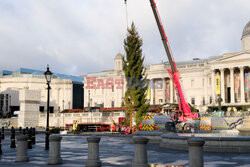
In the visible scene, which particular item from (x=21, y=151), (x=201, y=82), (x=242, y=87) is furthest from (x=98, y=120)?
(x=21, y=151)

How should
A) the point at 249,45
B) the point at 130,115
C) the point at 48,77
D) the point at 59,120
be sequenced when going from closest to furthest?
the point at 48,77 < the point at 130,115 < the point at 59,120 < the point at 249,45

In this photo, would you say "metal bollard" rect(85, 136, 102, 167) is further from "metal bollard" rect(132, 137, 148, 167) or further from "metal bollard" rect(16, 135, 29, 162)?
"metal bollard" rect(16, 135, 29, 162)

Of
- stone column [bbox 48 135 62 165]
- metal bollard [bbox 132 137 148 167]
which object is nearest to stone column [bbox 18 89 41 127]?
stone column [bbox 48 135 62 165]

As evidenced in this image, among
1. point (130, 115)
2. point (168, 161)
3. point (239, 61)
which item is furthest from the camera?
point (239, 61)

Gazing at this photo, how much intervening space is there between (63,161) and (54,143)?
110 cm

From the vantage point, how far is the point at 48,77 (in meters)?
22.1

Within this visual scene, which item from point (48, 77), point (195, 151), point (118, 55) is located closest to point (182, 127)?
point (48, 77)

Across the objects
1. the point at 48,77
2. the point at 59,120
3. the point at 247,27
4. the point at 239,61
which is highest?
the point at 247,27

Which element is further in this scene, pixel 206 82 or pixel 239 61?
pixel 206 82

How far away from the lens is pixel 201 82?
100 meters

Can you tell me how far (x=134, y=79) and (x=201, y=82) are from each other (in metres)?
61.7

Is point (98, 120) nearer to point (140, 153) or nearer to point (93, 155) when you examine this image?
→ point (93, 155)

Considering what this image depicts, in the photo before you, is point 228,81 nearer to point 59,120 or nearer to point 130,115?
point 59,120

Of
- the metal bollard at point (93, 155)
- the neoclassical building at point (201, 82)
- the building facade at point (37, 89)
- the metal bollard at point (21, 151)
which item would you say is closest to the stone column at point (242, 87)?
the neoclassical building at point (201, 82)
